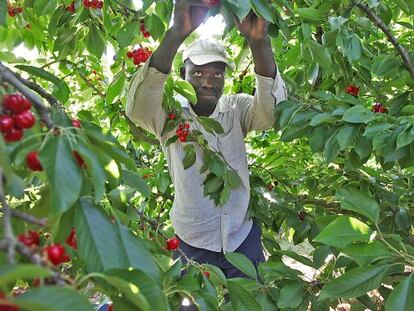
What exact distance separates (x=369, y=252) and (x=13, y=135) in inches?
35.2

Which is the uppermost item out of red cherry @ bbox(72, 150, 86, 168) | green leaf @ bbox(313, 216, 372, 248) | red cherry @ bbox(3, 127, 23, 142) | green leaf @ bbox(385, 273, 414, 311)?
red cherry @ bbox(3, 127, 23, 142)

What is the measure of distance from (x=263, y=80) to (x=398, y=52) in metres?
0.59

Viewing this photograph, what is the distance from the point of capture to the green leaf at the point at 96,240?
80cm

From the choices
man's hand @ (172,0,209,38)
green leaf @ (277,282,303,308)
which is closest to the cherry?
green leaf @ (277,282,303,308)

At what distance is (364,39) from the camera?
250cm

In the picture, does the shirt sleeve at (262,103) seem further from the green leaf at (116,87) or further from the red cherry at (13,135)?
the red cherry at (13,135)

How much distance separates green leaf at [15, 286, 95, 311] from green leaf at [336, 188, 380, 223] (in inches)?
38.2

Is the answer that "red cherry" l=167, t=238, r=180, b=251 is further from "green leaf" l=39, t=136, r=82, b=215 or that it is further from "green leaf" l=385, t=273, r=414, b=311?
"green leaf" l=39, t=136, r=82, b=215

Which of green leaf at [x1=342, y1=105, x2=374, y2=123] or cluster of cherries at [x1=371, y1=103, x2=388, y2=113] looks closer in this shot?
green leaf at [x1=342, y1=105, x2=374, y2=123]

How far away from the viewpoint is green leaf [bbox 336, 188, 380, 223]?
1.38 m

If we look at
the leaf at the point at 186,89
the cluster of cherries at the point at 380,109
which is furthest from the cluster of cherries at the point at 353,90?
the leaf at the point at 186,89

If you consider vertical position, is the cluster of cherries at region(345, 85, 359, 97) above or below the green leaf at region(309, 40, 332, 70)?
below

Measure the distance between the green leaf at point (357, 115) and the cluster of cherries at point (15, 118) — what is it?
1.16m

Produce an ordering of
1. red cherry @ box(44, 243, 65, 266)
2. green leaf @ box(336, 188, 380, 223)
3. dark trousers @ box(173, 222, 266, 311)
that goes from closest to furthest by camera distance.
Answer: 1. red cherry @ box(44, 243, 65, 266)
2. green leaf @ box(336, 188, 380, 223)
3. dark trousers @ box(173, 222, 266, 311)
